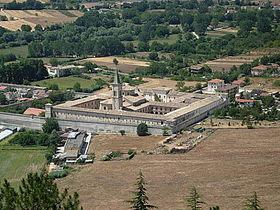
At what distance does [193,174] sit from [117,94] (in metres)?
11.3

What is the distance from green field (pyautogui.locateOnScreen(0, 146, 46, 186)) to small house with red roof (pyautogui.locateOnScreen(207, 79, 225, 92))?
1807 cm

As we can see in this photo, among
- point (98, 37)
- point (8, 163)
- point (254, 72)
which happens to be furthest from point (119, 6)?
point (8, 163)

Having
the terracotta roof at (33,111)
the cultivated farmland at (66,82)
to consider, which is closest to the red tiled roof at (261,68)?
the cultivated farmland at (66,82)

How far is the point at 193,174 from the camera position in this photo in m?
26.4

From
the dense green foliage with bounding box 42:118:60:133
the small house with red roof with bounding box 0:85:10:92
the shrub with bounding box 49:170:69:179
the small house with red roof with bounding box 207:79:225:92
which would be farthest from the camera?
the small house with red roof with bounding box 0:85:10:92

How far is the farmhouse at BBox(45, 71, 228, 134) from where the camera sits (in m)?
34.6

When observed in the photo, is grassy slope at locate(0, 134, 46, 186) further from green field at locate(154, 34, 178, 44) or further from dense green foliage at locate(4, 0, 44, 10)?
dense green foliage at locate(4, 0, 44, 10)

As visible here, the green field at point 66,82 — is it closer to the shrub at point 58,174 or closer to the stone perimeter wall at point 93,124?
the stone perimeter wall at point 93,124

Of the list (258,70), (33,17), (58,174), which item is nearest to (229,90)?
(258,70)

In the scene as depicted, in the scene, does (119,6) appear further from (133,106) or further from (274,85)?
(133,106)

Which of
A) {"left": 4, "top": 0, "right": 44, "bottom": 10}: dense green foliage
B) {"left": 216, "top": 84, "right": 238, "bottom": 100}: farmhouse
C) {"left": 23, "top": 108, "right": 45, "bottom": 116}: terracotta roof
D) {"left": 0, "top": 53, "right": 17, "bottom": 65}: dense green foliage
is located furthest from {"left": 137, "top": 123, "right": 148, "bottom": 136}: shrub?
{"left": 4, "top": 0, "right": 44, "bottom": 10}: dense green foliage

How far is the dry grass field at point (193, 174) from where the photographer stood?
76.8 feet

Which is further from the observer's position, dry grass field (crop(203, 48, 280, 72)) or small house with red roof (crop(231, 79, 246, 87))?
dry grass field (crop(203, 48, 280, 72))

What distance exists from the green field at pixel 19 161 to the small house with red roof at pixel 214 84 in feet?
59.3
